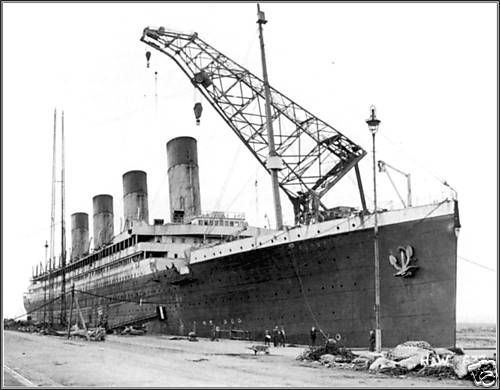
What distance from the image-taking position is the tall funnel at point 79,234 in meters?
58.9

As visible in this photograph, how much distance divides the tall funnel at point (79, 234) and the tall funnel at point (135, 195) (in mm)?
17371

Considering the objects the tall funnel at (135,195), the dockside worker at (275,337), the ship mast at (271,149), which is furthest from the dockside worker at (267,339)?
the tall funnel at (135,195)

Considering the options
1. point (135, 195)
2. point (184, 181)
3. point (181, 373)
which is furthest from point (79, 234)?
point (181, 373)

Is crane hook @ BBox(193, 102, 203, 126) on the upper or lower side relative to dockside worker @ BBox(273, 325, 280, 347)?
upper

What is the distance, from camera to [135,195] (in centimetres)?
4306

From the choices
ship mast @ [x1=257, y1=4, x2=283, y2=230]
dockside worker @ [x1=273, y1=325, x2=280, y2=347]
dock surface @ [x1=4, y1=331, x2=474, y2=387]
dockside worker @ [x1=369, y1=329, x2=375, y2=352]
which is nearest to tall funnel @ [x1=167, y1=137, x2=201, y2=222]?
ship mast @ [x1=257, y1=4, x2=283, y2=230]

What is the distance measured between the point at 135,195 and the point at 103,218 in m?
9.26

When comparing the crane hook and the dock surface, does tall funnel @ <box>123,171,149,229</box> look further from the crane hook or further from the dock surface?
the dock surface

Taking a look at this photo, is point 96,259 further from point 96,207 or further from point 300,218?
point 300,218

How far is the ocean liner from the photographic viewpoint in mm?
19594

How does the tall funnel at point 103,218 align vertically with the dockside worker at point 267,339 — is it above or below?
above

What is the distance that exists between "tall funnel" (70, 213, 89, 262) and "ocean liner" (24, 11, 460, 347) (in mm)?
17768

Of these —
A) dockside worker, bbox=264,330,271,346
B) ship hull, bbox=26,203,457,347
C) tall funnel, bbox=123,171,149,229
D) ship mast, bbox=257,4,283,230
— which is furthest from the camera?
tall funnel, bbox=123,171,149,229

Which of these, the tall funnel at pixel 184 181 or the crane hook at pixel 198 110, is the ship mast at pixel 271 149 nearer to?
the crane hook at pixel 198 110
